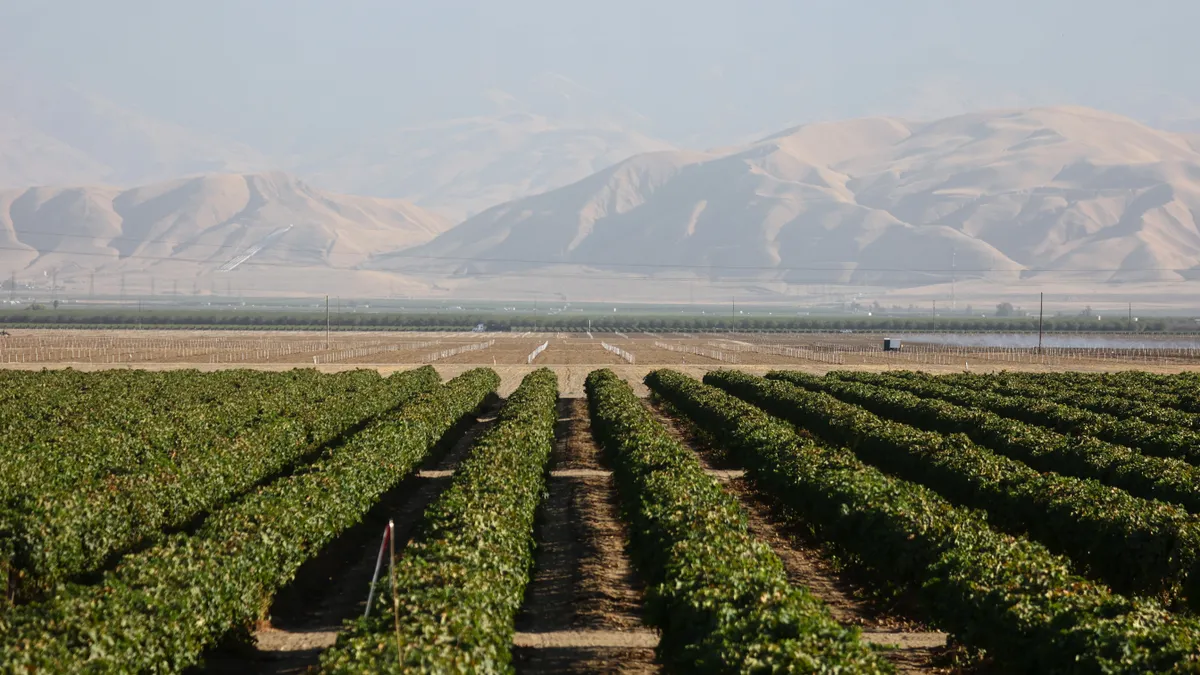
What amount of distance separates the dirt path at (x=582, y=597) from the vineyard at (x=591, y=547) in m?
0.07

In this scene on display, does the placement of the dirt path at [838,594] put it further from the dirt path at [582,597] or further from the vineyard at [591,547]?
the dirt path at [582,597]

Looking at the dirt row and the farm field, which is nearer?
the dirt row

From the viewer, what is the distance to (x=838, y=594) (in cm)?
1969

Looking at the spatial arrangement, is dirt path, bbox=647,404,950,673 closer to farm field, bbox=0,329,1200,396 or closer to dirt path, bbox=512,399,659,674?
dirt path, bbox=512,399,659,674

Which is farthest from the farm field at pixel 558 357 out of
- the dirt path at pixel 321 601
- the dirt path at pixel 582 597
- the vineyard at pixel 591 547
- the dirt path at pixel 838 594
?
the dirt path at pixel 321 601

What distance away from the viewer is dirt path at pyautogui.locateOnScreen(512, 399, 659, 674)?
53.6 feet

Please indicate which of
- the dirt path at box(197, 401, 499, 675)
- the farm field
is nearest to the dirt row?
the dirt path at box(197, 401, 499, 675)

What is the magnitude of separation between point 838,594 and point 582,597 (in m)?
4.17

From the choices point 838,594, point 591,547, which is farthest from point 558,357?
point 838,594

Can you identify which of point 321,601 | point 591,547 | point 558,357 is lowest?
point 321,601

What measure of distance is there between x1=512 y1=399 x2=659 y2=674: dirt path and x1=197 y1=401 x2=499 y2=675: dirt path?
2.70 metres

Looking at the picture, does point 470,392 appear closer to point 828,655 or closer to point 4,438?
point 4,438

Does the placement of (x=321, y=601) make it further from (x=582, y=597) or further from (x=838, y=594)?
(x=838, y=594)

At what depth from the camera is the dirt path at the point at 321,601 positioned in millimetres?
15891
